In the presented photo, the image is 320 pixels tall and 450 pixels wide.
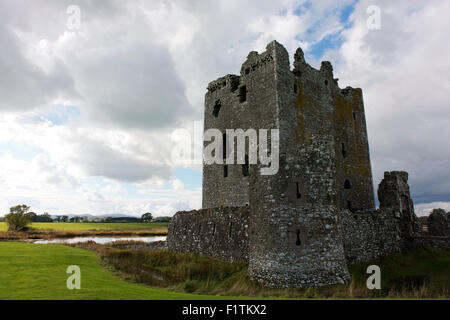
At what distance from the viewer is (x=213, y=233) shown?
1727 cm

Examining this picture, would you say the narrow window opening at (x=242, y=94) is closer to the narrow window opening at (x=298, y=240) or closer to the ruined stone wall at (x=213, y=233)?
the ruined stone wall at (x=213, y=233)

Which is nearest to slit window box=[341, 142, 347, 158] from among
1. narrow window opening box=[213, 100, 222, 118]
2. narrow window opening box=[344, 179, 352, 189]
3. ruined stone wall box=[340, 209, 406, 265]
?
narrow window opening box=[344, 179, 352, 189]

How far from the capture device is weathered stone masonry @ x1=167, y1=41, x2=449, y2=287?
10586 millimetres

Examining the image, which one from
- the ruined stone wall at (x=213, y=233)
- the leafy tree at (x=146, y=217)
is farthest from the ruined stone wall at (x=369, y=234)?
the leafy tree at (x=146, y=217)

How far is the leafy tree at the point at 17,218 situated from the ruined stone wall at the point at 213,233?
134 feet

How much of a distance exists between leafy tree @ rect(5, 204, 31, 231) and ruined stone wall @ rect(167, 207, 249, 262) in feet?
134

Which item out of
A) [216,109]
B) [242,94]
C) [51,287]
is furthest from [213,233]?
[216,109]

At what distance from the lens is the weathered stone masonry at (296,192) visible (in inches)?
417

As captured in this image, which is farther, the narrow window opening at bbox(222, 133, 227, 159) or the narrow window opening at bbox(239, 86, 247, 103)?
the narrow window opening at bbox(222, 133, 227, 159)

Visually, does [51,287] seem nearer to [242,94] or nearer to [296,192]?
[296,192]

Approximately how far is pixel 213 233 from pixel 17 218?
47.4m

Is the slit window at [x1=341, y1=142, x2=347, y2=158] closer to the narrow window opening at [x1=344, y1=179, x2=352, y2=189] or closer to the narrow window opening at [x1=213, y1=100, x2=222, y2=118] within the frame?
the narrow window opening at [x1=344, y1=179, x2=352, y2=189]
